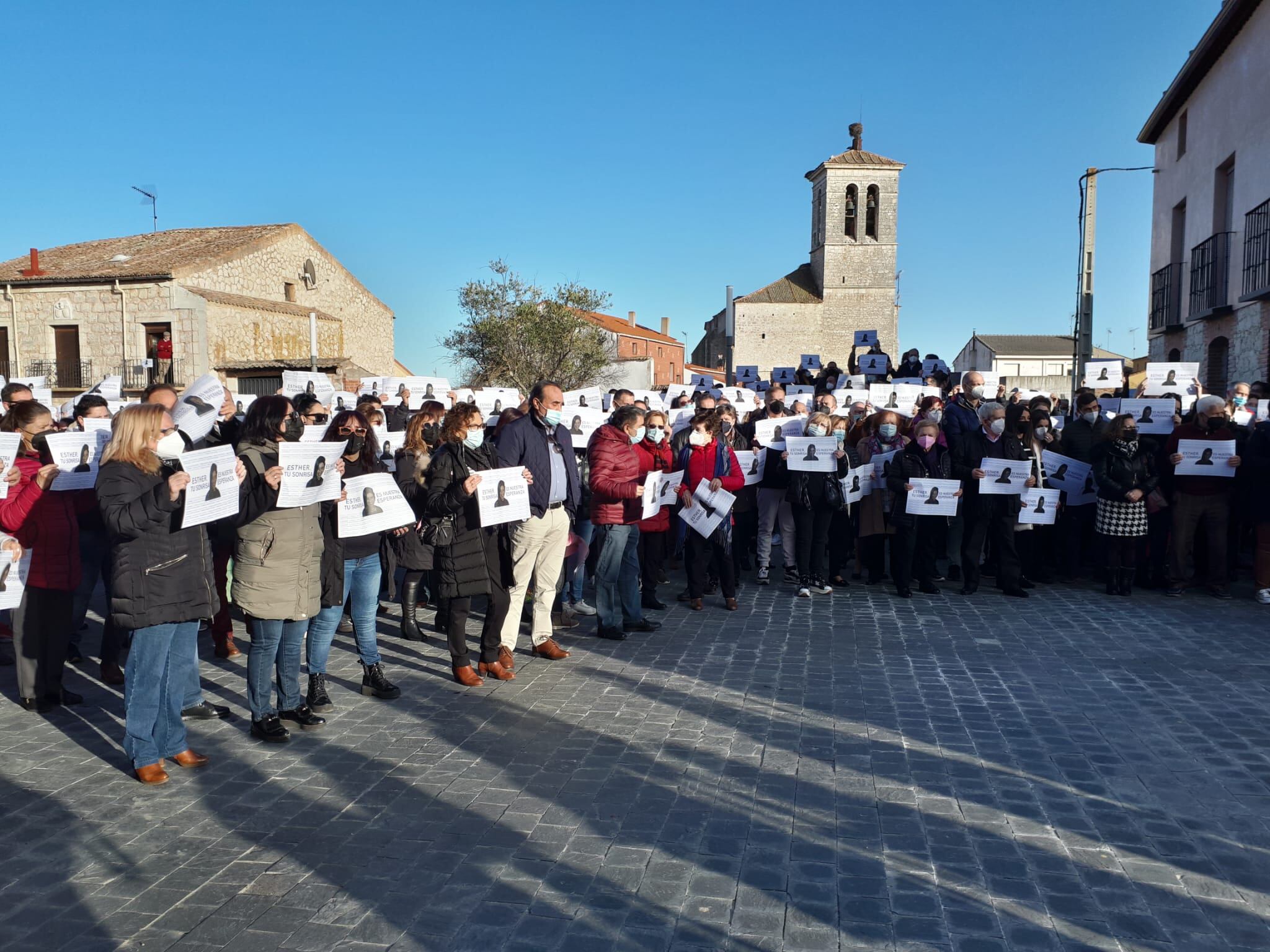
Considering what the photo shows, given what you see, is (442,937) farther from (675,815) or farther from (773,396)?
(773,396)

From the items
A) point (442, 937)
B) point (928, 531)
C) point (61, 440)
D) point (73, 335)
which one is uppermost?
point (73, 335)

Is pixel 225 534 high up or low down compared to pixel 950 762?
up

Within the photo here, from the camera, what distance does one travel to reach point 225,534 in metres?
7.53

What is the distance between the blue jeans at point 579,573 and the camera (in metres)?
9.23

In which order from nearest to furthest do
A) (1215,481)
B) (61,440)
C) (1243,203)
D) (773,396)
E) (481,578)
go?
(61,440) → (481,578) → (1215,481) → (773,396) → (1243,203)

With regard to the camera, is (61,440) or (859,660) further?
(859,660)

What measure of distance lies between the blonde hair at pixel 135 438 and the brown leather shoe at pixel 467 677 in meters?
2.67

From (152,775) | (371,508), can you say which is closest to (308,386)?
(371,508)

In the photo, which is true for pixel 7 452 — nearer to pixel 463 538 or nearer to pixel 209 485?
pixel 209 485

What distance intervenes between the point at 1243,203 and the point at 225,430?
18.6 meters

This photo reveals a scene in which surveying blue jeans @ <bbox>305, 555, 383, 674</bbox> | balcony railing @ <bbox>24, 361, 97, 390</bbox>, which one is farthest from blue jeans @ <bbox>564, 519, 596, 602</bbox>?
balcony railing @ <bbox>24, 361, 97, 390</bbox>

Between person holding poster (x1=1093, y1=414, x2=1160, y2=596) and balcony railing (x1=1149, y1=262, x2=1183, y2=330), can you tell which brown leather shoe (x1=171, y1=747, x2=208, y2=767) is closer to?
person holding poster (x1=1093, y1=414, x2=1160, y2=596)

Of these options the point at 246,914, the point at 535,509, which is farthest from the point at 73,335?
the point at 246,914

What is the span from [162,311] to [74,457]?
3542cm
